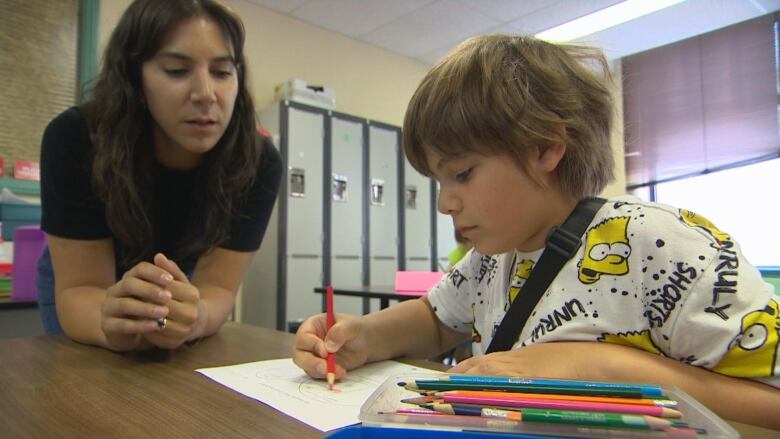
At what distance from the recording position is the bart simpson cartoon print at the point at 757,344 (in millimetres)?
462

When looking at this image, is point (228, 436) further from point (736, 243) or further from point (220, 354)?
point (736, 243)

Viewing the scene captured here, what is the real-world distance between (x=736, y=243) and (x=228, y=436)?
56 centimetres

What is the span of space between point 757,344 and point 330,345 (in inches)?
18.4

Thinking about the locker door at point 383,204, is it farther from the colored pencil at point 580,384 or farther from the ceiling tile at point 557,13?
the colored pencil at point 580,384

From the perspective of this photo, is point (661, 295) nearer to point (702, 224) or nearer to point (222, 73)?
point (702, 224)

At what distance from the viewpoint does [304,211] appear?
3.94 metres

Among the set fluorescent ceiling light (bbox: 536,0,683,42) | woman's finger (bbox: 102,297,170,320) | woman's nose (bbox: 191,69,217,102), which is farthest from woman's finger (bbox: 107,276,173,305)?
fluorescent ceiling light (bbox: 536,0,683,42)

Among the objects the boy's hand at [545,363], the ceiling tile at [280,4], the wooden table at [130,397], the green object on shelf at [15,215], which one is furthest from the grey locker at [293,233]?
the boy's hand at [545,363]

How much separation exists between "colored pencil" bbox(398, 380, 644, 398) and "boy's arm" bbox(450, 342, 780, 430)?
88mm

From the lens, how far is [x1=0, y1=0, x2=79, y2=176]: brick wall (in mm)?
2807

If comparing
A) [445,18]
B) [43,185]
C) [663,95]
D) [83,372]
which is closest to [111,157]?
[43,185]

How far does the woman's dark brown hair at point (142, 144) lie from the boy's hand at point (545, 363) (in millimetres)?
708

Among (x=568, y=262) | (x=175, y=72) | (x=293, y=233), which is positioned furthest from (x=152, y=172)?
(x=293, y=233)

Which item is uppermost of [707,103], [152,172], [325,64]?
[325,64]
